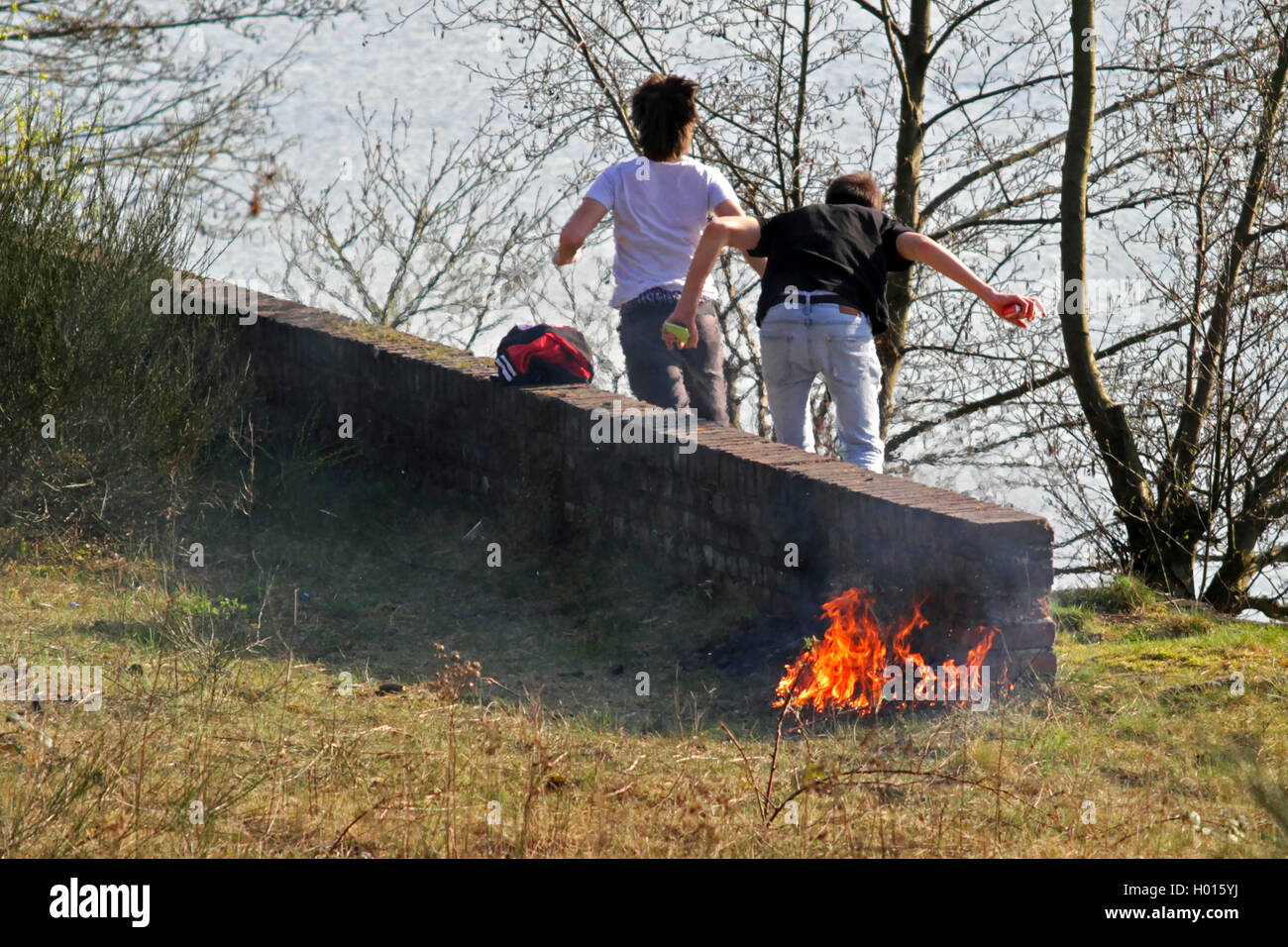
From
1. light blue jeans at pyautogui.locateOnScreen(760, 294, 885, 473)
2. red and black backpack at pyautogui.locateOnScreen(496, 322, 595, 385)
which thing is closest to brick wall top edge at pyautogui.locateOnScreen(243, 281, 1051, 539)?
red and black backpack at pyautogui.locateOnScreen(496, 322, 595, 385)

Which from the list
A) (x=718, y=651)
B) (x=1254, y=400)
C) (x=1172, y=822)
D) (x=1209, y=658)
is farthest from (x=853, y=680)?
(x=1254, y=400)

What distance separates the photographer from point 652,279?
644 centimetres

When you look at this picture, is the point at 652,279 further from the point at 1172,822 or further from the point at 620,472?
the point at 1172,822

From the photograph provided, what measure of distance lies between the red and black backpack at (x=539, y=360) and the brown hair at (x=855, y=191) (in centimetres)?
173

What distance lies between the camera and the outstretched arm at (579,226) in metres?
6.35

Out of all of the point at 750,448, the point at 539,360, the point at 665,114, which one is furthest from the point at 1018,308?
the point at 539,360

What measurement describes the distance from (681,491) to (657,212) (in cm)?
131

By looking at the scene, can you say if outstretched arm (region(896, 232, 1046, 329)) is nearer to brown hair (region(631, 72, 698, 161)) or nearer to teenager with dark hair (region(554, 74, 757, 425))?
teenager with dark hair (region(554, 74, 757, 425))

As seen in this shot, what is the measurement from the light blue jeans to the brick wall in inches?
9.9

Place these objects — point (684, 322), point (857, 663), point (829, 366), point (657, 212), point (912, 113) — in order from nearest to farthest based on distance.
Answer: point (857, 663), point (829, 366), point (684, 322), point (657, 212), point (912, 113)

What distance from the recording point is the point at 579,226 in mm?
6391

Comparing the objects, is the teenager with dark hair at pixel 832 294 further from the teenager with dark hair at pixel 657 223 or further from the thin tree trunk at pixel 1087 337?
the thin tree trunk at pixel 1087 337

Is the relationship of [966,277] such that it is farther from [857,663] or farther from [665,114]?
[857,663]

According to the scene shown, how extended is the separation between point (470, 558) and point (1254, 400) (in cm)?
496
